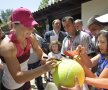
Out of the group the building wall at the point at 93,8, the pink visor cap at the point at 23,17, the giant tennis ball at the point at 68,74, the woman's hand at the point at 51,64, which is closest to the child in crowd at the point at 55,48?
the building wall at the point at 93,8

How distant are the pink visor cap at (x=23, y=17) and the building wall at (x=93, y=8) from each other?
678 cm

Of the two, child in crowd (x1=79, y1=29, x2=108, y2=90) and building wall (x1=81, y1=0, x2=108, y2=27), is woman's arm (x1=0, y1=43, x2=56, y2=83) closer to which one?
child in crowd (x1=79, y1=29, x2=108, y2=90)

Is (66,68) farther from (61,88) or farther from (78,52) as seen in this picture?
(78,52)

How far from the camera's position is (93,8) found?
37.4 ft

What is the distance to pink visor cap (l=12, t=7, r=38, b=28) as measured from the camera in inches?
150

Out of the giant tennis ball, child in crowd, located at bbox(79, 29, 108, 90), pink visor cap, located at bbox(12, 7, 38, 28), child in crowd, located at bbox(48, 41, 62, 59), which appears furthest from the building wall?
the giant tennis ball

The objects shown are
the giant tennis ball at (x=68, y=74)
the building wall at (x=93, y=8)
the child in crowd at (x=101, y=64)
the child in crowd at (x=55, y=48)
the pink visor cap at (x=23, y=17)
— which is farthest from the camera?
the building wall at (x=93, y=8)

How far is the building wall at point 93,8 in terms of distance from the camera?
10703 mm

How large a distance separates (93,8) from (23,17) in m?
7.80

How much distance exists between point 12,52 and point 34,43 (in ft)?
3.32

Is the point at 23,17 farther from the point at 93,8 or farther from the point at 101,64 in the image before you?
the point at 93,8

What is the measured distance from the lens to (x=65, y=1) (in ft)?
42.5

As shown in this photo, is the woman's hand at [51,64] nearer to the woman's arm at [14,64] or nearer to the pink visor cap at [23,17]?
the woman's arm at [14,64]

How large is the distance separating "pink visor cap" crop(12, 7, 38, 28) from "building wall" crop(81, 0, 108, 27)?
6777mm
